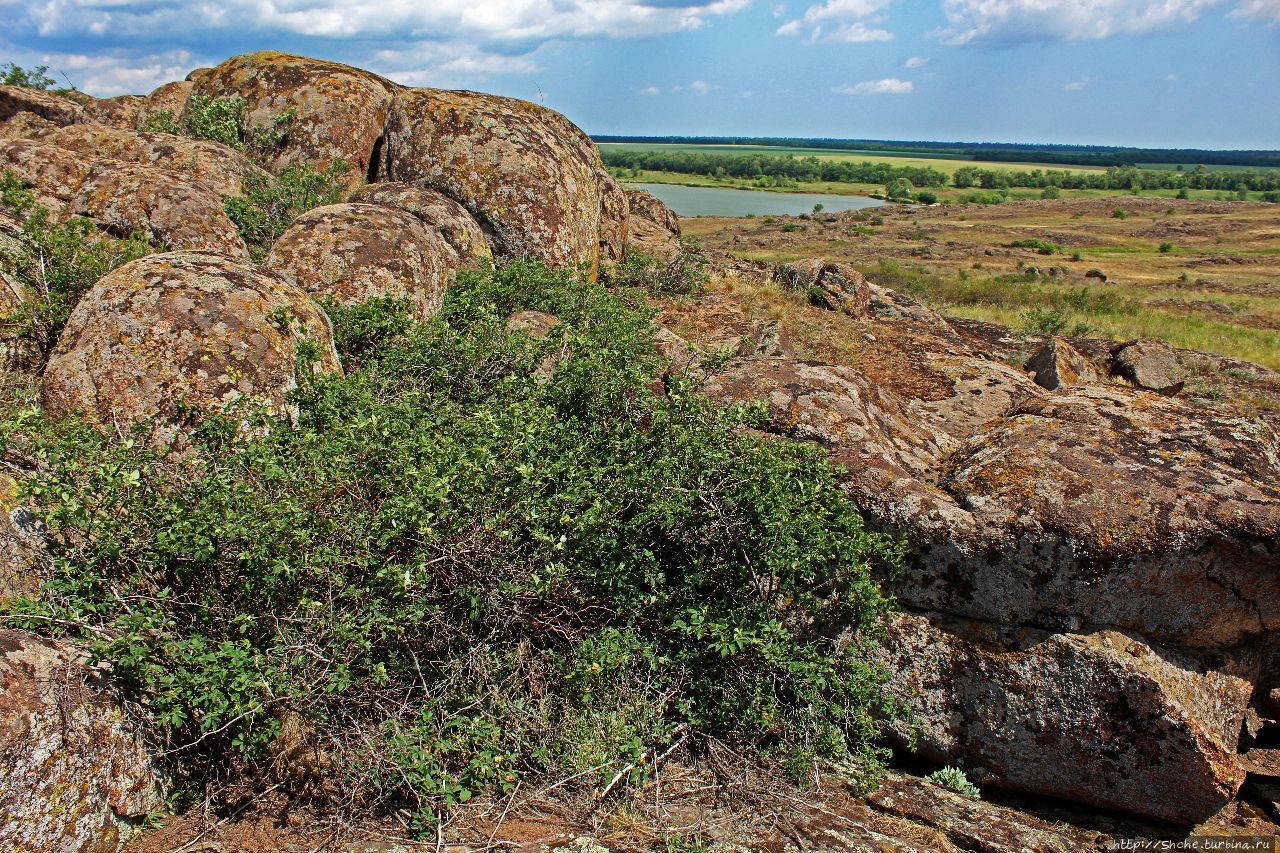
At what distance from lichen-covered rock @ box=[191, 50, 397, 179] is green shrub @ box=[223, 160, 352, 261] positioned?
94cm

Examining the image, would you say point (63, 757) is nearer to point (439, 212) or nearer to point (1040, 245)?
point (439, 212)

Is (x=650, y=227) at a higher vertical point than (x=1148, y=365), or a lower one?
higher

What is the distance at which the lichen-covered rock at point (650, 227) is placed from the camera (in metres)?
15.1

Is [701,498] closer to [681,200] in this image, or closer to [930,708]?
[930,708]

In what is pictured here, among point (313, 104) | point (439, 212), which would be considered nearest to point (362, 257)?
point (439, 212)

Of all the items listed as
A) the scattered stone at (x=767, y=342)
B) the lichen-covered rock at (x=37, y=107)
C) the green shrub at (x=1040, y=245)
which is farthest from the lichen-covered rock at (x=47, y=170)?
the green shrub at (x=1040, y=245)

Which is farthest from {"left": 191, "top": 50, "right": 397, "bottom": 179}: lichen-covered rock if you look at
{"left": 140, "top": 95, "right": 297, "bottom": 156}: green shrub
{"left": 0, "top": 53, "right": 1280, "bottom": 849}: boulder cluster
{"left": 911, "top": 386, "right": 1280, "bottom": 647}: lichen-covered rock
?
{"left": 911, "top": 386, "right": 1280, "bottom": 647}: lichen-covered rock

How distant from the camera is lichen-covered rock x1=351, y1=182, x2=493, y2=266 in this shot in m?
9.58

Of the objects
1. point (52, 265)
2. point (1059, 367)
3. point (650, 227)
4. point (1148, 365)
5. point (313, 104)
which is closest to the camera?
point (52, 265)

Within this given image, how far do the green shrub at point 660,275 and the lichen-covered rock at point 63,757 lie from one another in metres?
9.73

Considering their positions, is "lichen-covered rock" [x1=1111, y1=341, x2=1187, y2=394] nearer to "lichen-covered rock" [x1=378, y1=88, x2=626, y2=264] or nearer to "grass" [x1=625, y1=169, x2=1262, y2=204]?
"lichen-covered rock" [x1=378, y1=88, x2=626, y2=264]

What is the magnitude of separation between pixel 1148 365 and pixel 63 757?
14.2 m

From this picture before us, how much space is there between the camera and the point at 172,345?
5.60 m

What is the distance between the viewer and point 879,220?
270 feet
